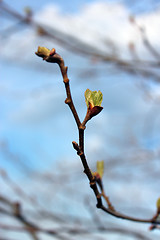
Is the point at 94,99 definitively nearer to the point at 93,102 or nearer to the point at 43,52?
the point at 93,102

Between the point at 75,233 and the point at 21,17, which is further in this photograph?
the point at 21,17

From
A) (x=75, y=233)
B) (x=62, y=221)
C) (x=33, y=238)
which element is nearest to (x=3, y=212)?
(x=33, y=238)

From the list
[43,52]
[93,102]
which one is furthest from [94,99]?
[43,52]

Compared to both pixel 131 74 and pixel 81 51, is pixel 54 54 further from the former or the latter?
pixel 131 74

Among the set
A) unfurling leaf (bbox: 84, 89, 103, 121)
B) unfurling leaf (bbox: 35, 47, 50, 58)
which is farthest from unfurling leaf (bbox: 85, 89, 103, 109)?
unfurling leaf (bbox: 35, 47, 50, 58)

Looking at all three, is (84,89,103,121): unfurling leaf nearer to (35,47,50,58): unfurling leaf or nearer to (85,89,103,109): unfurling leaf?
(85,89,103,109): unfurling leaf

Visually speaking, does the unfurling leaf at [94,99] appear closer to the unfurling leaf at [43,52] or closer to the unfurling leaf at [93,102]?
the unfurling leaf at [93,102]

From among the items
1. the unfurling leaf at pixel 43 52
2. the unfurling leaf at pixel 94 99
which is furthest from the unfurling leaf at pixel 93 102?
the unfurling leaf at pixel 43 52

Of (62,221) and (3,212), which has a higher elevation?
(62,221)

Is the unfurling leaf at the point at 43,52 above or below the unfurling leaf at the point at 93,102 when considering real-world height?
above

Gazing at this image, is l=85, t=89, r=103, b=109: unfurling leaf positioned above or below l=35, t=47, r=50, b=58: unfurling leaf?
below

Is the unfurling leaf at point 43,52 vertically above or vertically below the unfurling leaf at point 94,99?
above
